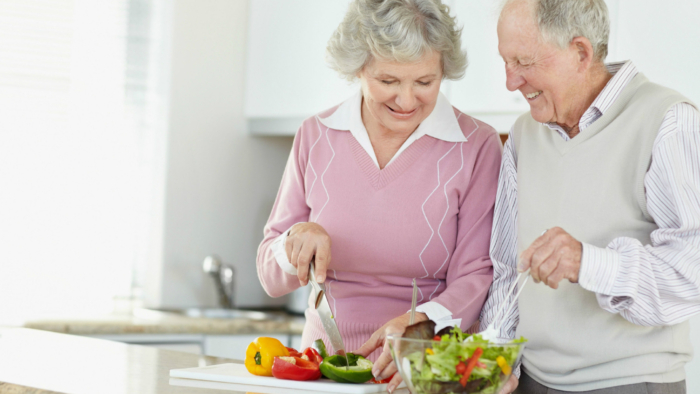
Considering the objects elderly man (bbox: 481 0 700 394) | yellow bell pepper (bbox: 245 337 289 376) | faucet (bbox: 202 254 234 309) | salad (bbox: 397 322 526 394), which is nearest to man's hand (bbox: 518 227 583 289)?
elderly man (bbox: 481 0 700 394)

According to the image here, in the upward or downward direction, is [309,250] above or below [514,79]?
below

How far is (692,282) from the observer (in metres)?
1.01

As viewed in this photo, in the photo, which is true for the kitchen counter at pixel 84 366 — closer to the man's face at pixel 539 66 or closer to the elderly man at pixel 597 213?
the elderly man at pixel 597 213

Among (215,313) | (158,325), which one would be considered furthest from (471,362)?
(215,313)

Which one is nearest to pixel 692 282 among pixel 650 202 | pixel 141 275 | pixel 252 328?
pixel 650 202

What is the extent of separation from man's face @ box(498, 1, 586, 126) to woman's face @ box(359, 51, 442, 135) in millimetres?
215

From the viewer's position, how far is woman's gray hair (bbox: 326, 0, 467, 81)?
1.38 metres

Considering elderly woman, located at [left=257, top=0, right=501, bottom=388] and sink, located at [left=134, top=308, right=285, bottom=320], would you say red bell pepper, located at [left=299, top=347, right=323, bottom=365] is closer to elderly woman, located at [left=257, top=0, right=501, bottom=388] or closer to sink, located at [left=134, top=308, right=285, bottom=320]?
elderly woman, located at [left=257, top=0, right=501, bottom=388]

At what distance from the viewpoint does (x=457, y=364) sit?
34.9 inches

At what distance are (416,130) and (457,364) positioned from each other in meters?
0.74

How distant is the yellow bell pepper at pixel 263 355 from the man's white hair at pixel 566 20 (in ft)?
2.17

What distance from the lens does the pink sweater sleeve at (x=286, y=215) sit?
152 cm

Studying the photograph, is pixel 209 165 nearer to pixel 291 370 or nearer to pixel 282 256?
pixel 282 256

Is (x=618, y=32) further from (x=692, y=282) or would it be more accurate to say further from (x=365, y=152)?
(x=692, y=282)
